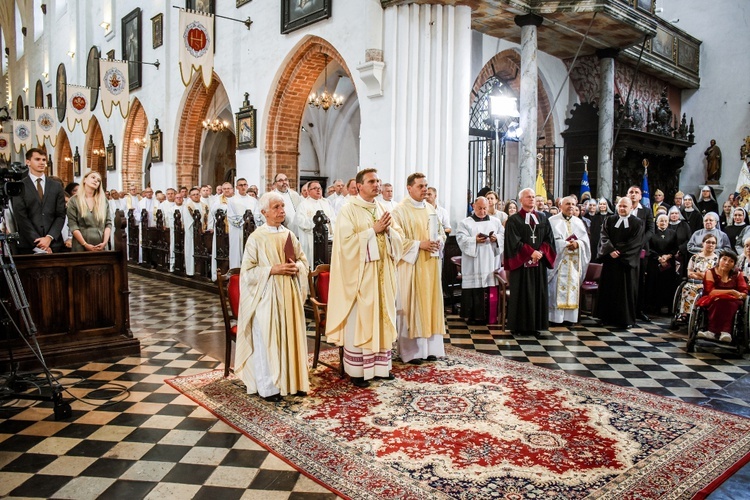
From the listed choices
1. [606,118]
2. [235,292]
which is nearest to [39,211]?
[235,292]

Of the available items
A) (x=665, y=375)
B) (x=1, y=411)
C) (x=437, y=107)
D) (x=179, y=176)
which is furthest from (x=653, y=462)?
(x=179, y=176)

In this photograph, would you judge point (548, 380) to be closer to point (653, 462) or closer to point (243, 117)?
point (653, 462)

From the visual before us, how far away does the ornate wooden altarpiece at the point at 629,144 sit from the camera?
1286 cm

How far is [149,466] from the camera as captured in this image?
3430 mm

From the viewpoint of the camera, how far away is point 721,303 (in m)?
6.16

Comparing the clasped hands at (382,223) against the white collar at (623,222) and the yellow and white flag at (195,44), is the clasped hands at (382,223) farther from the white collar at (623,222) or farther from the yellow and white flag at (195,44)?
the yellow and white flag at (195,44)

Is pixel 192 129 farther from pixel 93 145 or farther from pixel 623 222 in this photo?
pixel 623 222

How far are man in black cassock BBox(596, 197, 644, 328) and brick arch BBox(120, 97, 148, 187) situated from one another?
16066mm

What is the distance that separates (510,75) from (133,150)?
12740mm

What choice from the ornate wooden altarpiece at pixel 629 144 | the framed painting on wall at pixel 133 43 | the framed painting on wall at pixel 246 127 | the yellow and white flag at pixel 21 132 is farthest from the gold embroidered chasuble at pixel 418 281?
the yellow and white flag at pixel 21 132

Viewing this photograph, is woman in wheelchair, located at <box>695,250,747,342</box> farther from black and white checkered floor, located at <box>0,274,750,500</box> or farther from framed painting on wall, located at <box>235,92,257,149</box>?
framed painting on wall, located at <box>235,92,257,149</box>

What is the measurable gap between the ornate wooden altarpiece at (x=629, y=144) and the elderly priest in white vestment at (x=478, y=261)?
5883 mm

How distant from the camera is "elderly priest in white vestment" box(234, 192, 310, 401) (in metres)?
4.44

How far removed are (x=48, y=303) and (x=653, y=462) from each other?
17.1 feet
